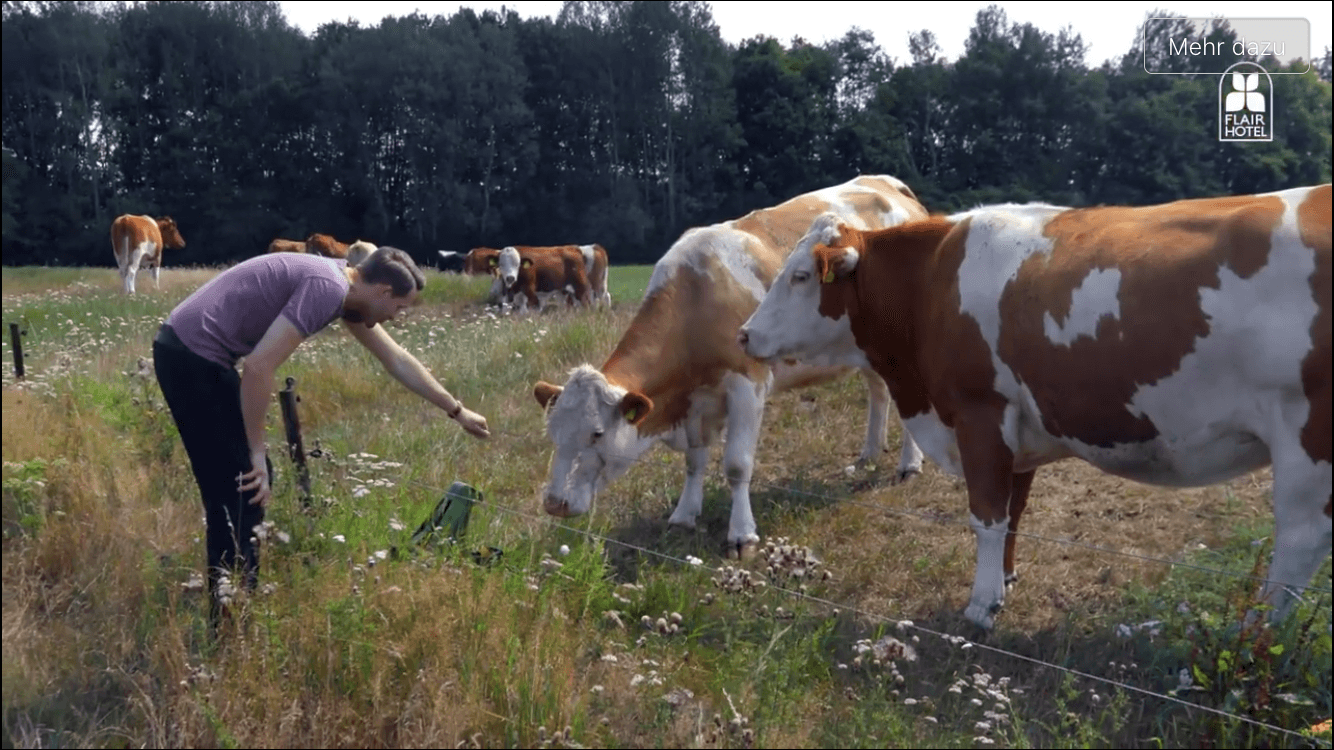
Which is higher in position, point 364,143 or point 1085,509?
point 364,143

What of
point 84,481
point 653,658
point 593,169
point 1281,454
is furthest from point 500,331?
point 593,169

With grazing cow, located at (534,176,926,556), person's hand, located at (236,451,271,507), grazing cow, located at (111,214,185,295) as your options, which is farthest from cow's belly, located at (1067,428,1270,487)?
grazing cow, located at (111,214,185,295)

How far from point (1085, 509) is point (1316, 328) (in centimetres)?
326

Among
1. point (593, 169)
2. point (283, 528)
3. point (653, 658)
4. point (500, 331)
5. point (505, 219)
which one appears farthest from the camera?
point (593, 169)

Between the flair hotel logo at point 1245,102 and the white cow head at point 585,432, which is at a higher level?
the flair hotel logo at point 1245,102

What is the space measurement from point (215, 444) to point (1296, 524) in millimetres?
4461

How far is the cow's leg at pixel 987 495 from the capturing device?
18.2 feet

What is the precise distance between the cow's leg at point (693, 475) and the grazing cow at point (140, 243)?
9410 millimetres

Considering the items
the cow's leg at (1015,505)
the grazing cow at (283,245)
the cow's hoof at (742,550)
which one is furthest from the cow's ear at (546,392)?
the grazing cow at (283,245)

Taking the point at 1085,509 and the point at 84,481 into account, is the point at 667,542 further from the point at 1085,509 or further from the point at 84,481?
the point at 84,481

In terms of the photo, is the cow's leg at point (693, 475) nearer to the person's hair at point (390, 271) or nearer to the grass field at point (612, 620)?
the grass field at point (612, 620)

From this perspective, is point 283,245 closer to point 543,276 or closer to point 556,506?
point 543,276

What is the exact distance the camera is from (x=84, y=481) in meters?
5.89

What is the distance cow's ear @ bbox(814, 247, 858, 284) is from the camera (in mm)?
6309
